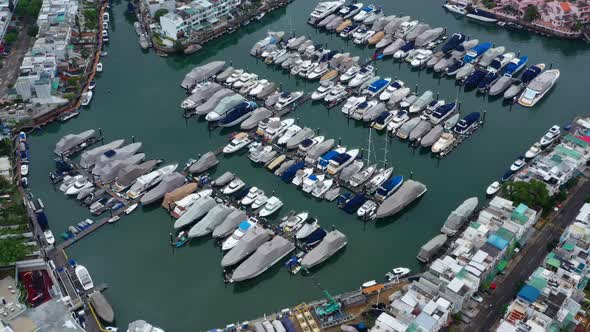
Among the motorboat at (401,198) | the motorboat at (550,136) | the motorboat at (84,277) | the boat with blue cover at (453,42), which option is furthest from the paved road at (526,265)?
the motorboat at (84,277)

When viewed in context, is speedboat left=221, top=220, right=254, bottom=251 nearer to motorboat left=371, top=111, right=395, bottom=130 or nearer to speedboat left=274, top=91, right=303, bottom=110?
speedboat left=274, top=91, right=303, bottom=110

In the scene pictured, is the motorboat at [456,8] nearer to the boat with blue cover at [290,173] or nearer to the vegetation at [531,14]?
the vegetation at [531,14]

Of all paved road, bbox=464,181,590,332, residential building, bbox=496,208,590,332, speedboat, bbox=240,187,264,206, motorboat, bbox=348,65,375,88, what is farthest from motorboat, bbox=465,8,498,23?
speedboat, bbox=240,187,264,206

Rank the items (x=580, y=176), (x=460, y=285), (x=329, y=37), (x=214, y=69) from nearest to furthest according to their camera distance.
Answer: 1. (x=460, y=285)
2. (x=580, y=176)
3. (x=214, y=69)
4. (x=329, y=37)

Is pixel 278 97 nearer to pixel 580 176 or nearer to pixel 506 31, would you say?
pixel 580 176

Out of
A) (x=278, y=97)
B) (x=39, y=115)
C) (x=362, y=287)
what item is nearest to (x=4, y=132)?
(x=39, y=115)

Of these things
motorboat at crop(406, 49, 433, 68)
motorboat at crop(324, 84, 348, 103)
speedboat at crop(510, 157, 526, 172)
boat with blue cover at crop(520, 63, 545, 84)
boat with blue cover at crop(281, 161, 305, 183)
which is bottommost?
boat with blue cover at crop(281, 161, 305, 183)

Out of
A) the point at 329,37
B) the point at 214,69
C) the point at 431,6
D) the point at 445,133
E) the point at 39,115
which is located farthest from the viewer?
the point at 431,6
